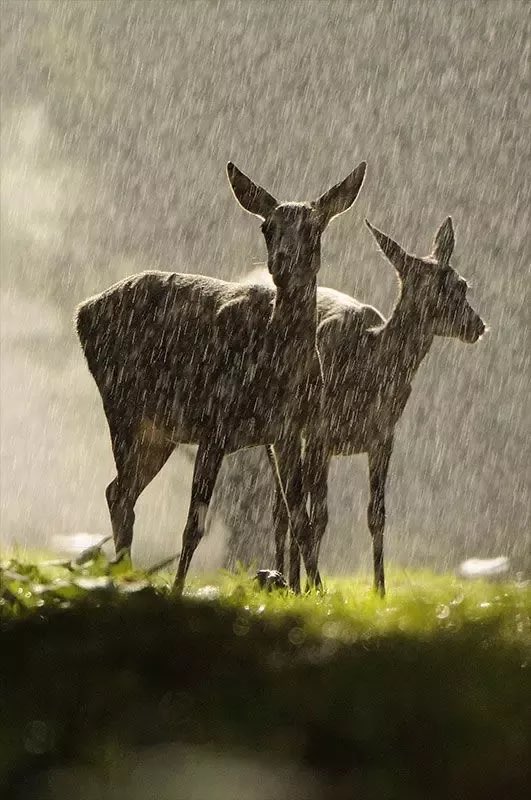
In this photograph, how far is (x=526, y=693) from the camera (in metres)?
2.21

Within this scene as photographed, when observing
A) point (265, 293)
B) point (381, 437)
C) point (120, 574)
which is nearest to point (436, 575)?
point (381, 437)

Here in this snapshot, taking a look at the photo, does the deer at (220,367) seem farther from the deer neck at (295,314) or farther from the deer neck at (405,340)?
the deer neck at (405,340)

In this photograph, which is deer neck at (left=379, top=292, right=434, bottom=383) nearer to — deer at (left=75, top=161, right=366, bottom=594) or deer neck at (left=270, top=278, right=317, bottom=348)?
deer at (left=75, top=161, right=366, bottom=594)

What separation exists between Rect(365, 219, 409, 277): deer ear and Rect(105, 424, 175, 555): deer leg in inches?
75.8

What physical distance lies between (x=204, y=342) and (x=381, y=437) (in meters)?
1.55

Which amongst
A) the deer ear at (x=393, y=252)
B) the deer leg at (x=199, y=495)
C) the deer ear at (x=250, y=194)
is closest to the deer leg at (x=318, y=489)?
the deer leg at (x=199, y=495)

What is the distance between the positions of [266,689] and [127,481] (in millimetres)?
4284

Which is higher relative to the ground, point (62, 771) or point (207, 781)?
point (207, 781)

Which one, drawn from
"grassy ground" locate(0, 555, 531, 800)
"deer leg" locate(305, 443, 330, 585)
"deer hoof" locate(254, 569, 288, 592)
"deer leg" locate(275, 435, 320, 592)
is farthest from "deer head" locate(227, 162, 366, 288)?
"grassy ground" locate(0, 555, 531, 800)

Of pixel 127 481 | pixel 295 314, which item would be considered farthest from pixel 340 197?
pixel 127 481

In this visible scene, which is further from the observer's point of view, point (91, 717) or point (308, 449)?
point (308, 449)

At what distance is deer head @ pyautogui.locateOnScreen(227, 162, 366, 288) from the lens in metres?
5.16

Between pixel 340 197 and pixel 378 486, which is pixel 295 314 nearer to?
pixel 340 197

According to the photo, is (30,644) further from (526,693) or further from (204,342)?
(204,342)
